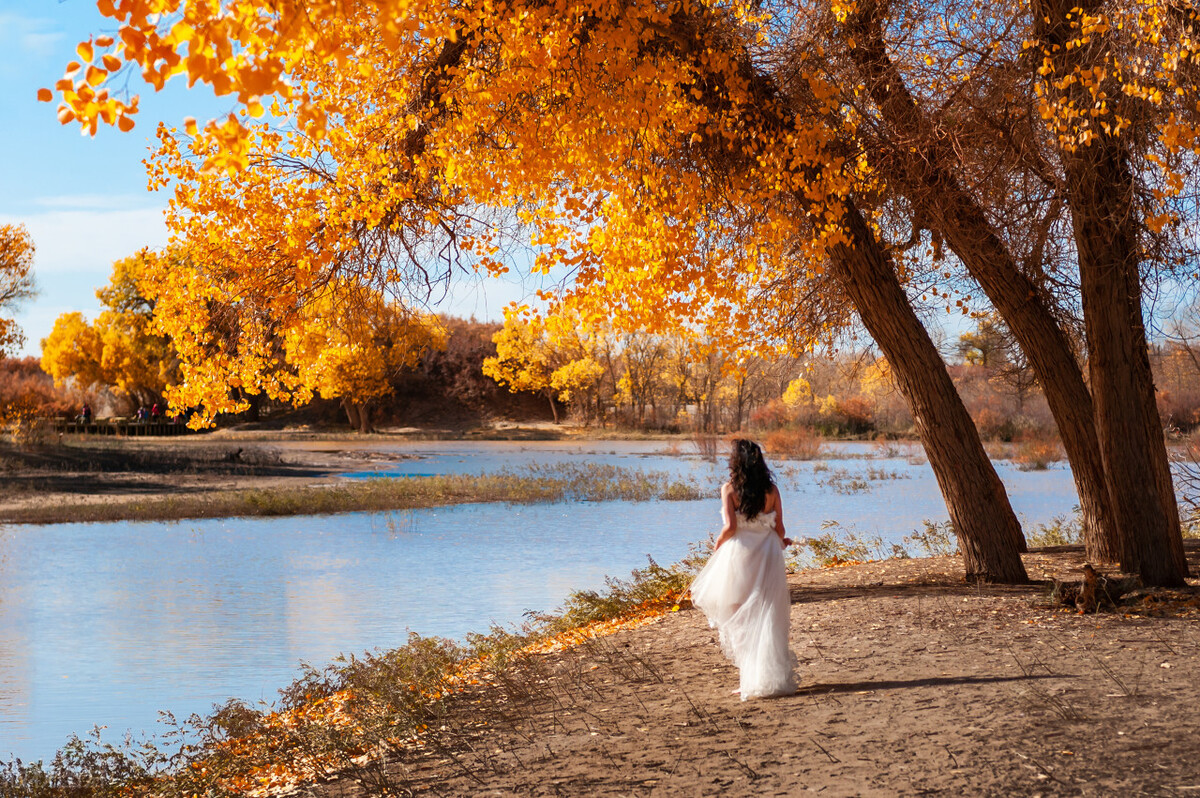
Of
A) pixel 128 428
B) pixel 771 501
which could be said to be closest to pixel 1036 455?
pixel 771 501

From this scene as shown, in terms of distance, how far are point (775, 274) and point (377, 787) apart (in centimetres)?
879

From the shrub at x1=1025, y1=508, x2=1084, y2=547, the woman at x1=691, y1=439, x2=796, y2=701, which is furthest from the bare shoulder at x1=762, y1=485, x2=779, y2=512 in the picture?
the shrub at x1=1025, y1=508, x2=1084, y2=547

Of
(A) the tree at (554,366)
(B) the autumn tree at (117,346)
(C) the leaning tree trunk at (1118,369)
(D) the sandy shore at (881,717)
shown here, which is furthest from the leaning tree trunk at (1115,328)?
(B) the autumn tree at (117,346)

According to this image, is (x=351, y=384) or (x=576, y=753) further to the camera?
(x=351, y=384)

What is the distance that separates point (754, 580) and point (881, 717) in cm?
108

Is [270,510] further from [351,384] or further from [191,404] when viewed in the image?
[351,384]

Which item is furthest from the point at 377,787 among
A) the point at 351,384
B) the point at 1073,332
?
the point at 351,384

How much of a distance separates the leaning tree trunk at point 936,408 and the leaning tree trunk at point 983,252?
0.87 m

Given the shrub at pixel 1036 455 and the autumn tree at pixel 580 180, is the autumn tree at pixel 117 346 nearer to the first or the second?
the shrub at pixel 1036 455

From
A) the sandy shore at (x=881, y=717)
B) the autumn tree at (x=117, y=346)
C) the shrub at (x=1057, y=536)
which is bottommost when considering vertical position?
the shrub at (x=1057, y=536)

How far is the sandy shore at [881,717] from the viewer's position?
4523mm

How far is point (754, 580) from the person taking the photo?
5996 mm

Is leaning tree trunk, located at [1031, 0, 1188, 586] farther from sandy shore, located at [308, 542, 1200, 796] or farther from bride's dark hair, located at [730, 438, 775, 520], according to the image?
bride's dark hair, located at [730, 438, 775, 520]

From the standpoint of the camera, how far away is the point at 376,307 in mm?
10133
